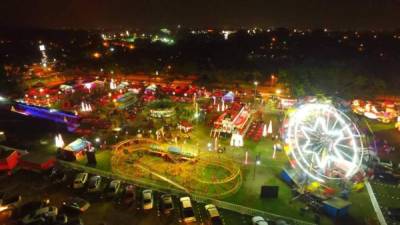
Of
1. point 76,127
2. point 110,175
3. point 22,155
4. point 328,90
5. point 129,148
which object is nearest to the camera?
point 110,175

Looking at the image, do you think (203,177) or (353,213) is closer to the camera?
(353,213)

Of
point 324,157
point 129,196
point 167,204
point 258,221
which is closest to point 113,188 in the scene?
point 129,196

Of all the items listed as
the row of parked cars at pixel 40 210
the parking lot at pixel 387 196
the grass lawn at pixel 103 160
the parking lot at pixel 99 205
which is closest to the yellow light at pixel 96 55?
the grass lawn at pixel 103 160

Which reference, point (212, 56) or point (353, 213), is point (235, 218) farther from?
point (212, 56)

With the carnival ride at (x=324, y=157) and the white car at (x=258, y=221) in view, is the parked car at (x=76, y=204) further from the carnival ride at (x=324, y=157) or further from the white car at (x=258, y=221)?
the carnival ride at (x=324, y=157)

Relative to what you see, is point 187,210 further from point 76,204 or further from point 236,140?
point 236,140

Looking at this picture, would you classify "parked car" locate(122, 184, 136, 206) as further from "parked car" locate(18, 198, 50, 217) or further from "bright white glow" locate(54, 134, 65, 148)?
"bright white glow" locate(54, 134, 65, 148)

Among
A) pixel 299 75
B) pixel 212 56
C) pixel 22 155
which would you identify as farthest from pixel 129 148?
pixel 212 56
